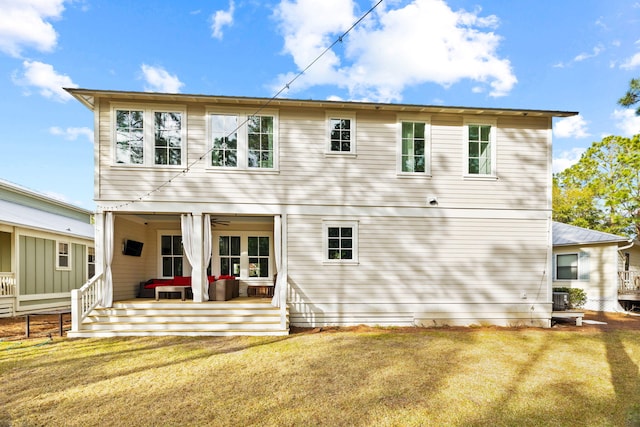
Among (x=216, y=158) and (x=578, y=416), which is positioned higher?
(x=216, y=158)

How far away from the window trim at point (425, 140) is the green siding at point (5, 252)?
1268cm

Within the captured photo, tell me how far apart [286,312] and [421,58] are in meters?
11.4

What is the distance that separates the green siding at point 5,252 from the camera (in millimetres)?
10969

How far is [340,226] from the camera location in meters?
9.01

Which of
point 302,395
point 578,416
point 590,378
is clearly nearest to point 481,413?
point 578,416

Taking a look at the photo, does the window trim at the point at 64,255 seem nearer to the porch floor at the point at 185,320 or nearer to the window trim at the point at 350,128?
the porch floor at the point at 185,320

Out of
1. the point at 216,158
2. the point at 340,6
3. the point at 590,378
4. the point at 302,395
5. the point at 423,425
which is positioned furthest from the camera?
the point at 216,158

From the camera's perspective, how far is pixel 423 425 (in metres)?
3.71

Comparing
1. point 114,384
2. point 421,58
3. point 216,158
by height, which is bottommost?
point 114,384

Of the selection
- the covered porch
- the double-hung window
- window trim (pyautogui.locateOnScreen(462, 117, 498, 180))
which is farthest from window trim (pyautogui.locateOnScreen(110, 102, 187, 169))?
the double-hung window

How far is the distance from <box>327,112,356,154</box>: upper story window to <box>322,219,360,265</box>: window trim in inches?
74.5

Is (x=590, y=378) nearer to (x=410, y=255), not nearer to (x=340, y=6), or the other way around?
(x=410, y=255)

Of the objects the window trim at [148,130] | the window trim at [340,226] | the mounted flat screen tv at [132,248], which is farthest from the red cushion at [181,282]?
the window trim at [340,226]

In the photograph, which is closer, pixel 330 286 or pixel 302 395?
pixel 302 395
